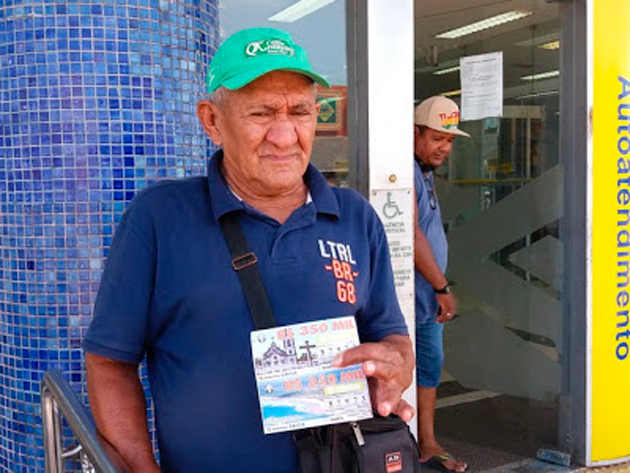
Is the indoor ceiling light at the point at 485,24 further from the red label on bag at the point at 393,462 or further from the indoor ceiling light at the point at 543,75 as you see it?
the red label on bag at the point at 393,462

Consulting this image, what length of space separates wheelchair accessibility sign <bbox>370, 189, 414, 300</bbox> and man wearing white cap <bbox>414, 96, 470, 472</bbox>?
0.18 metres

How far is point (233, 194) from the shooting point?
5.69 feet

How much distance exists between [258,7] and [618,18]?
1919mm

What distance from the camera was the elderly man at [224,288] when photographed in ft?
5.32

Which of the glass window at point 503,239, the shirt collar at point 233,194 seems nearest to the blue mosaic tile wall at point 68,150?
the shirt collar at point 233,194

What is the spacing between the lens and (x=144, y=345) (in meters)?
1.67

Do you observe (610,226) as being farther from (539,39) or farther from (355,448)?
(355,448)

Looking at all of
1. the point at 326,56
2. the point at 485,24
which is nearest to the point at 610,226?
the point at 326,56

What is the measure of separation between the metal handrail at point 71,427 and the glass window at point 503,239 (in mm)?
2633

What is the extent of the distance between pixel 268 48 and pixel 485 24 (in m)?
3.86

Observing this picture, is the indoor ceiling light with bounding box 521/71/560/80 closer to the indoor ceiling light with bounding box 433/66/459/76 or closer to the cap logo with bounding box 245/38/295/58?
the indoor ceiling light with bounding box 433/66/459/76

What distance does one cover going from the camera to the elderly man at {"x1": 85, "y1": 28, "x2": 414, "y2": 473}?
1.62 meters

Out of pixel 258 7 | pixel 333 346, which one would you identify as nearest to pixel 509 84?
pixel 258 7

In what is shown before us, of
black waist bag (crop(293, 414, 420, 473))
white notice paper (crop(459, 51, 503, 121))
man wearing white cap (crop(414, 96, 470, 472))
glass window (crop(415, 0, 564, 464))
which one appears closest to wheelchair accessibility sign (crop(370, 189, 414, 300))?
man wearing white cap (crop(414, 96, 470, 472))
